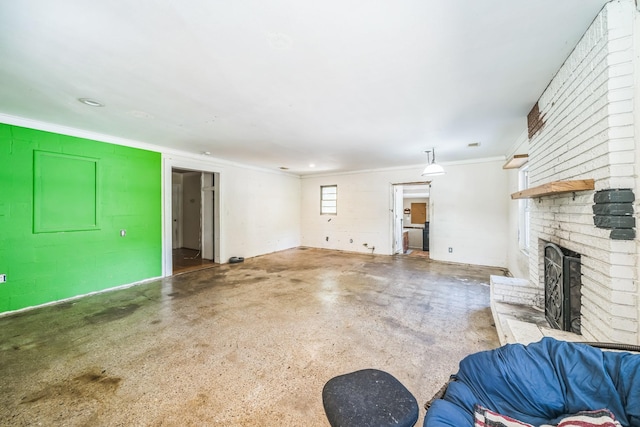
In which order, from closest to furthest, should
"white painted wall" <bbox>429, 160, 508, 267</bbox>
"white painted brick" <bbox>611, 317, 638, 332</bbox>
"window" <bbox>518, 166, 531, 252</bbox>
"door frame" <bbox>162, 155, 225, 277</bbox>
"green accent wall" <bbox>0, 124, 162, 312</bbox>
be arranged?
1. "white painted brick" <bbox>611, 317, 638, 332</bbox>
2. "green accent wall" <bbox>0, 124, 162, 312</bbox>
3. "window" <bbox>518, 166, 531, 252</bbox>
4. "door frame" <bbox>162, 155, 225, 277</bbox>
5. "white painted wall" <bbox>429, 160, 508, 267</bbox>

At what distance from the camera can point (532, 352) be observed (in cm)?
118

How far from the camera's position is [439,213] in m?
6.27

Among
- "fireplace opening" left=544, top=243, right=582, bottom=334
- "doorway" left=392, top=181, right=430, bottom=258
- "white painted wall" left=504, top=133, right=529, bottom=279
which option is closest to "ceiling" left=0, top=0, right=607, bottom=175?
"white painted wall" left=504, top=133, right=529, bottom=279

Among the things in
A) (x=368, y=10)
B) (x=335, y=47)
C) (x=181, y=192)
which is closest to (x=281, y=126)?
(x=335, y=47)

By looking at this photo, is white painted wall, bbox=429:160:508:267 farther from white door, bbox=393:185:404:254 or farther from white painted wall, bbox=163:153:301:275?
white painted wall, bbox=163:153:301:275

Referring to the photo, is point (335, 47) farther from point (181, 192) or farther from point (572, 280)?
point (181, 192)

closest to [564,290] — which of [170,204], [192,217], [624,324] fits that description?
[624,324]

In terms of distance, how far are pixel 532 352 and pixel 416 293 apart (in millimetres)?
2801

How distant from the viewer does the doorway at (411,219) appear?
7168 millimetres

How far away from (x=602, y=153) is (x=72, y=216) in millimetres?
5727

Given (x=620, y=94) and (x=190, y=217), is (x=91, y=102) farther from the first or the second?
(x=190, y=217)

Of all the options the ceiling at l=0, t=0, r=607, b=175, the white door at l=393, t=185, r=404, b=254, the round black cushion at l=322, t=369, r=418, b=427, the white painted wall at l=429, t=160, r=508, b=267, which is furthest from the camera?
the white door at l=393, t=185, r=404, b=254

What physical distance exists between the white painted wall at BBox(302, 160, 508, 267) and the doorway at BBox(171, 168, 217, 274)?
3.31 metres

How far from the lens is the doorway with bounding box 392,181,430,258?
7168 mm
